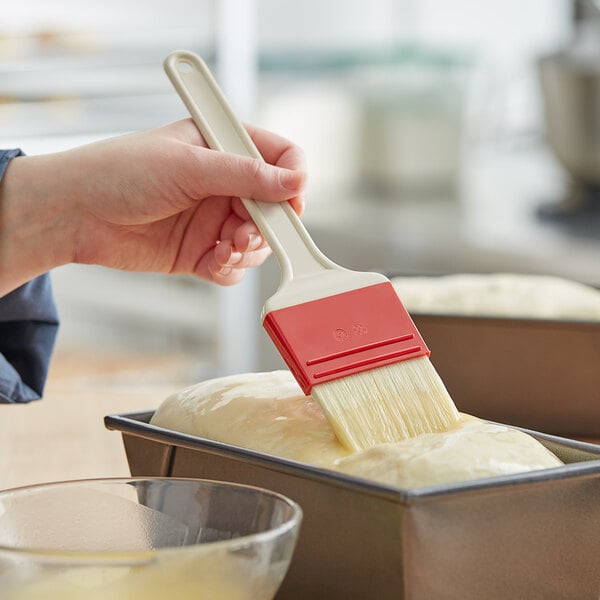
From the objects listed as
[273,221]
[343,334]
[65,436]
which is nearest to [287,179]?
[273,221]

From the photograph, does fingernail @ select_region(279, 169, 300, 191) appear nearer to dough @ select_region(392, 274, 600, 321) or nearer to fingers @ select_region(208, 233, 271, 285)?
fingers @ select_region(208, 233, 271, 285)

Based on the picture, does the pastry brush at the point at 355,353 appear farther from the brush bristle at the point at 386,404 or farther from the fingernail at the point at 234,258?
the fingernail at the point at 234,258

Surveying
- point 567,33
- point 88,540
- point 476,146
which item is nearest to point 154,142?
point 88,540

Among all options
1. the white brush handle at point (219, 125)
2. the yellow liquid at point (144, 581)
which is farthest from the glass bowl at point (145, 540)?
the white brush handle at point (219, 125)

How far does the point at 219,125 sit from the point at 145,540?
1.15ft

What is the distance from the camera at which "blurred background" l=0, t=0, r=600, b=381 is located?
2904mm

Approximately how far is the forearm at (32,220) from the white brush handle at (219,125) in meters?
0.14

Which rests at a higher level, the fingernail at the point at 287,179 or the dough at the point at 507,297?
the fingernail at the point at 287,179

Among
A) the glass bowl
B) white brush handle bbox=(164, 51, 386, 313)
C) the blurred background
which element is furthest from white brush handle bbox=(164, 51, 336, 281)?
the blurred background

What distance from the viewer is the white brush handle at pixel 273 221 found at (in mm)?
639

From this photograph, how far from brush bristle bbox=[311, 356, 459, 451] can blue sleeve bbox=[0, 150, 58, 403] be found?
0.42 meters

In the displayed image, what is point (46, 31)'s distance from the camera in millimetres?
2969

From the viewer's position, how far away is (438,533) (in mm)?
482

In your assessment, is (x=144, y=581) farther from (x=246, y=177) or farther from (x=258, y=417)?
(x=246, y=177)
